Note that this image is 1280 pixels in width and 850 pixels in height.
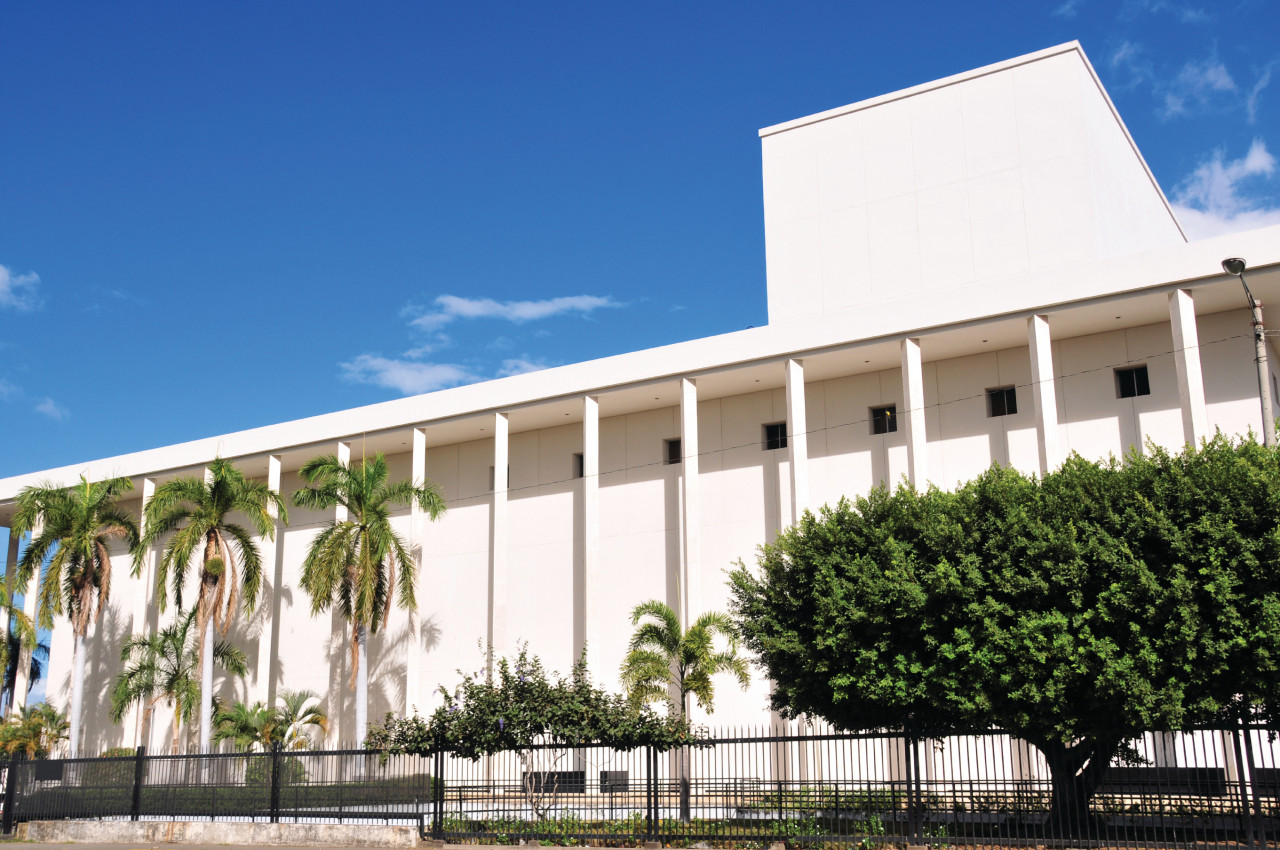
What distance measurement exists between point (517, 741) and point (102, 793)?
9.22m

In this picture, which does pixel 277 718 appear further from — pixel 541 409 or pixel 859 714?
pixel 859 714

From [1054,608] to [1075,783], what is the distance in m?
2.42

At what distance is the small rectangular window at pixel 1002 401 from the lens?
29.0 m

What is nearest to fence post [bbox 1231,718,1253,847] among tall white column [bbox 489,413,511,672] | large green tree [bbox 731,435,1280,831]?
large green tree [bbox 731,435,1280,831]

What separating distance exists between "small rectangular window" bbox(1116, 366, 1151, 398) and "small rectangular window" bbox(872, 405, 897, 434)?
5.56 metres

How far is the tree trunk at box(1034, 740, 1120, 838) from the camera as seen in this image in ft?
51.4

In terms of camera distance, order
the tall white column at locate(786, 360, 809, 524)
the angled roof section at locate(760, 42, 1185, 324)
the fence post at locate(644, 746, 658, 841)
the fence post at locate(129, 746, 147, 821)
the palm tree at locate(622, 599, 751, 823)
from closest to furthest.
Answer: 1. the fence post at locate(644, 746, 658, 841)
2. the fence post at locate(129, 746, 147, 821)
3. the palm tree at locate(622, 599, 751, 823)
4. the tall white column at locate(786, 360, 809, 524)
5. the angled roof section at locate(760, 42, 1185, 324)

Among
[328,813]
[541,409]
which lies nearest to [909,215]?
[541,409]

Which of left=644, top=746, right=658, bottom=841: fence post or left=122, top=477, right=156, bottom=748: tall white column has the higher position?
left=122, top=477, right=156, bottom=748: tall white column

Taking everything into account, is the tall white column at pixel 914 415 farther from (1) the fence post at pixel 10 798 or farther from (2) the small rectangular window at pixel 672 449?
(1) the fence post at pixel 10 798

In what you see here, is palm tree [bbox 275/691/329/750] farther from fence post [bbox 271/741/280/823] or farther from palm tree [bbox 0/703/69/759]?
fence post [bbox 271/741/280/823]

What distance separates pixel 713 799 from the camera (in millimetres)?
22578

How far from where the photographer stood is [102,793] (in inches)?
886

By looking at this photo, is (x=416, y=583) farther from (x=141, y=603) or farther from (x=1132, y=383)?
(x=1132, y=383)
